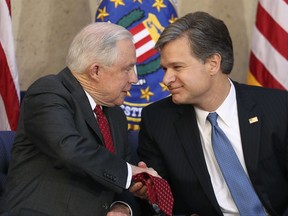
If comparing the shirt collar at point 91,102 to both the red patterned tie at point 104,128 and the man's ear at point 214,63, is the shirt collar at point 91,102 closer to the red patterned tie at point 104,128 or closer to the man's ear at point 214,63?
the red patterned tie at point 104,128

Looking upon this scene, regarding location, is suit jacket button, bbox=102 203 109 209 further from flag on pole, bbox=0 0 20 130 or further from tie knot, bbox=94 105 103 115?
flag on pole, bbox=0 0 20 130

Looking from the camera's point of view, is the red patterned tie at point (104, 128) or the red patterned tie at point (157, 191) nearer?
the red patterned tie at point (157, 191)

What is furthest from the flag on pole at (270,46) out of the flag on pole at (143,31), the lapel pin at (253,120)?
the lapel pin at (253,120)

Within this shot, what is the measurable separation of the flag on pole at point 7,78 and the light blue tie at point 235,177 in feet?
5.33

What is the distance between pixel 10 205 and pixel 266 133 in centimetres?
121

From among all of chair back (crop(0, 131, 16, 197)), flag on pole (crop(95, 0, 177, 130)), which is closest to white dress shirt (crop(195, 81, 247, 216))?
chair back (crop(0, 131, 16, 197))

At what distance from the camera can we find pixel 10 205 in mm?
2301

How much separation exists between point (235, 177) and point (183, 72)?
54 cm

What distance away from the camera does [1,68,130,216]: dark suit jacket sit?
7.00 ft

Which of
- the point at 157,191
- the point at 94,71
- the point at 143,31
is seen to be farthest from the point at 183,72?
the point at 143,31

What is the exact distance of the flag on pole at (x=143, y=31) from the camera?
155 inches

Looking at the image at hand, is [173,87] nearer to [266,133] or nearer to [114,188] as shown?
[266,133]

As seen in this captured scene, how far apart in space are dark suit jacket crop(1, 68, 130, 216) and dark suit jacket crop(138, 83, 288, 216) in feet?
1.36

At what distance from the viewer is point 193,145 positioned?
106 inches
